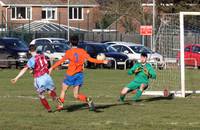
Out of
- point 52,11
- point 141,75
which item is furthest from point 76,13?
point 141,75

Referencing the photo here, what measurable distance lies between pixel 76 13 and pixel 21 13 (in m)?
6.90

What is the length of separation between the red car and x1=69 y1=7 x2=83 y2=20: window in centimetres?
4724

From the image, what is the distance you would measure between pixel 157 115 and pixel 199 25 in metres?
14.0

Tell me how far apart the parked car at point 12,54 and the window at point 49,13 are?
46.1 metres

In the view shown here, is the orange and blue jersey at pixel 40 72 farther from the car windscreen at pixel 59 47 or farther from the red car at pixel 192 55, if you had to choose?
the car windscreen at pixel 59 47

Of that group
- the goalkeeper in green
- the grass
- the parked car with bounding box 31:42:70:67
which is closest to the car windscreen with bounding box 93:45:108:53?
the parked car with bounding box 31:42:70:67

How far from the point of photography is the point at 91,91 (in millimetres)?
24219

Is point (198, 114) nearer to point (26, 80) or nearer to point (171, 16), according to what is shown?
point (171, 16)

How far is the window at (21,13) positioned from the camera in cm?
8675

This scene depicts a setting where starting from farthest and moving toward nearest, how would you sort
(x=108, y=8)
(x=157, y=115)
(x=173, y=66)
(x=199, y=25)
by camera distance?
1. (x=108, y=8)
2. (x=199, y=25)
3. (x=173, y=66)
4. (x=157, y=115)

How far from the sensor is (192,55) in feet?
138

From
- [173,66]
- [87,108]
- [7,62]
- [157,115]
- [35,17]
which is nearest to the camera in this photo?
[157,115]

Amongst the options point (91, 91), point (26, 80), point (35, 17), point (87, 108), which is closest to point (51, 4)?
point (35, 17)

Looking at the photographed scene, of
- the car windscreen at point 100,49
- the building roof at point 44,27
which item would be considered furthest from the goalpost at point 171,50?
the building roof at point 44,27
